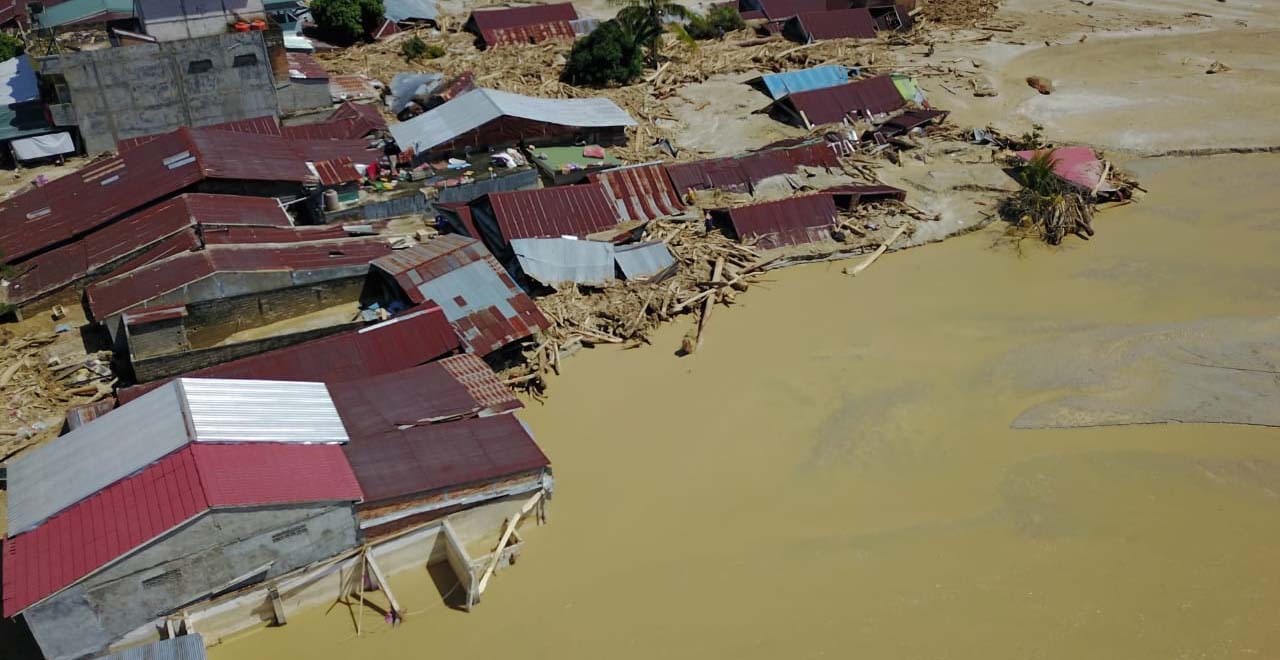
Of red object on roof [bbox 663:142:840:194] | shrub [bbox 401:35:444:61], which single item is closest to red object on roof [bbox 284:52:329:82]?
shrub [bbox 401:35:444:61]

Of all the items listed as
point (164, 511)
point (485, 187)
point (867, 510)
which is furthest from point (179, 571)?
point (485, 187)

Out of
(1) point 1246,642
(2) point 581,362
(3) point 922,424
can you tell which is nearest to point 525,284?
(2) point 581,362

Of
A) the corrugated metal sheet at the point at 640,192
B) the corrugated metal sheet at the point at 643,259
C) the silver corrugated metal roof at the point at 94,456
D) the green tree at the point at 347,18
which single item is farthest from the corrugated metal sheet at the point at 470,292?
the green tree at the point at 347,18

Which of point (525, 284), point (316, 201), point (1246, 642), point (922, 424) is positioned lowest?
point (1246, 642)

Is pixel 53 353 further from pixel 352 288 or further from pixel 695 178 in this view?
pixel 695 178

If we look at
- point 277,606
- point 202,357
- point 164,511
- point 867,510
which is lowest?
point 867,510

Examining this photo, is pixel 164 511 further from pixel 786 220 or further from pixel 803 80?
pixel 803 80

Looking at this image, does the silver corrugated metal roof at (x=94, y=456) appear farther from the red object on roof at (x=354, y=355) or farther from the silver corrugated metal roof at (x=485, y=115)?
the silver corrugated metal roof at (x=485, y=115)
